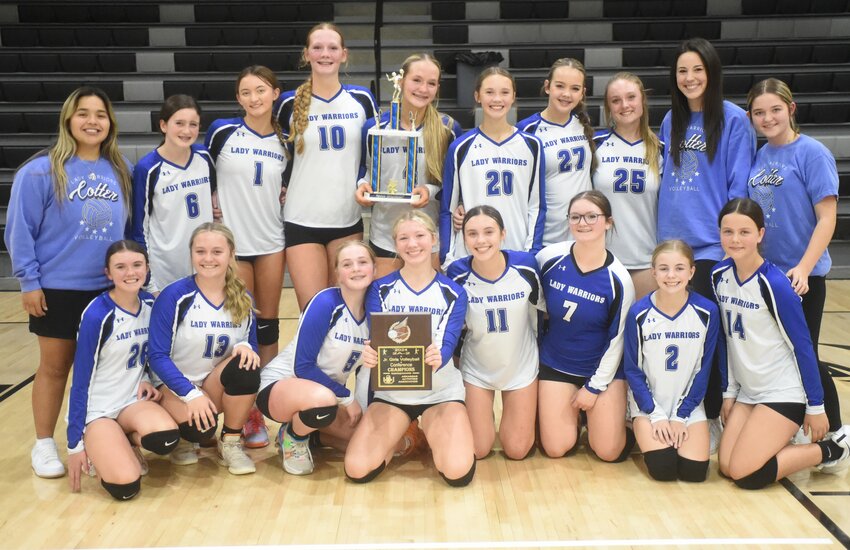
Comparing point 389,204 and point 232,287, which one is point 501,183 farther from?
point 232,287

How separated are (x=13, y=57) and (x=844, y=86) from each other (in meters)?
8.17

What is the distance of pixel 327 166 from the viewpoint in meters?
3.57

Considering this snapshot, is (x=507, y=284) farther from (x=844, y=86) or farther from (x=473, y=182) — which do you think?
(x=844, y=86)

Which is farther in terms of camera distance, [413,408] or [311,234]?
[311,234]

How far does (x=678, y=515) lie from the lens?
2.81 m

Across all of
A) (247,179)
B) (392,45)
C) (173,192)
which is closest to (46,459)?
(173,192)

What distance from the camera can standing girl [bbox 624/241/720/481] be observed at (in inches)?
122

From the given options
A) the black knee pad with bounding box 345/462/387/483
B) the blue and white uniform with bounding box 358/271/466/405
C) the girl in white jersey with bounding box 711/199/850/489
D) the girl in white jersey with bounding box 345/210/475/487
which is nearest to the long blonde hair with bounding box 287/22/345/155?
the girl in white jersey with bounding box 345/210/475/487

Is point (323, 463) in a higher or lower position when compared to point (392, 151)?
lower

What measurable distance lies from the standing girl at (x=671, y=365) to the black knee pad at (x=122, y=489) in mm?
1846

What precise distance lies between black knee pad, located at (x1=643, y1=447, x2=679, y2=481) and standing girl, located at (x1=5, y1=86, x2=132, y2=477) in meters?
2.18

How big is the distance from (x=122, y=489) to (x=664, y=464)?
1.94 metres

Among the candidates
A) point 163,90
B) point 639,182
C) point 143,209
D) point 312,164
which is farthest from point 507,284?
point 163,90

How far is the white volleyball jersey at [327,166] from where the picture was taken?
140 inches
